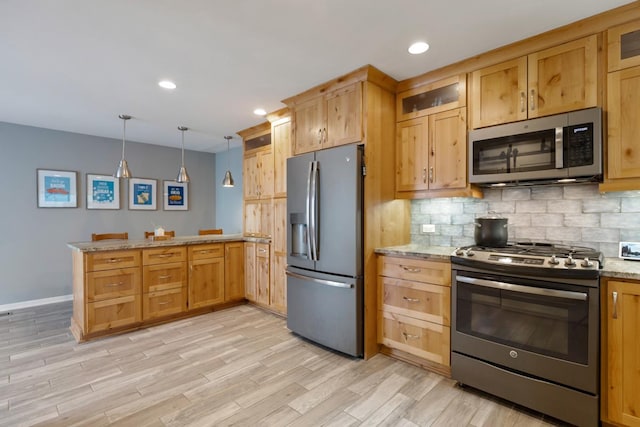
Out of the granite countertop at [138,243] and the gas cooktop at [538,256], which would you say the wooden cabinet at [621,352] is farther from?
the granite countertop at [138,243]

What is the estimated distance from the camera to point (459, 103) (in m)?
2.58

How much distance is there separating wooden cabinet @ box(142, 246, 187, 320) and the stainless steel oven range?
3120 millimetres

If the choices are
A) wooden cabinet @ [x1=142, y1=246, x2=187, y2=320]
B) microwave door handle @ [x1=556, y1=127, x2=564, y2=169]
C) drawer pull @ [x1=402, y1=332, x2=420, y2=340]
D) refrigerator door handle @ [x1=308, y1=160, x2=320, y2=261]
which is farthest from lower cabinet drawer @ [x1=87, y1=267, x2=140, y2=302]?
microwave door handle @ [x1=556, y1=127, x2=564, y2=169]

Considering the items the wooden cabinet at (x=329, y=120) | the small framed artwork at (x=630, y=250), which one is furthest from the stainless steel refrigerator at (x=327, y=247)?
the small framed artwork at (x=630, y=250)

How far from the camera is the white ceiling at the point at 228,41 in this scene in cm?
187

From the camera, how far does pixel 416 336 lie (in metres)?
2.49

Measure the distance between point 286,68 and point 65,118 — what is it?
3.41m

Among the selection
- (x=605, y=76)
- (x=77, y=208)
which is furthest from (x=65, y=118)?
(x=605, y=76)

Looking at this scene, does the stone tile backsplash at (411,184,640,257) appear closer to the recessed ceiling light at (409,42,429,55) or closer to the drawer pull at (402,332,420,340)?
the drawer pull at (402,332,420,340)

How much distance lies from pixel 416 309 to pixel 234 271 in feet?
8.86

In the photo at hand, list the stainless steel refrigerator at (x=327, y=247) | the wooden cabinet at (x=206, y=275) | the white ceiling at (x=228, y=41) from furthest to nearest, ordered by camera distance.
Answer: the wooden cabinet at (x=206, y=275) → the stainless steel refrigerator at (x=327, y=247) → the white ceiling at (x=228, y=41)

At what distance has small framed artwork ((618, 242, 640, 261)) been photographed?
6.57 ft

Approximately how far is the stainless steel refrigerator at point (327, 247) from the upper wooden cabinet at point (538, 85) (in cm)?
111

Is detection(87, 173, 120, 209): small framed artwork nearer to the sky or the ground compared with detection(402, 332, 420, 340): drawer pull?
nearer to the sky
